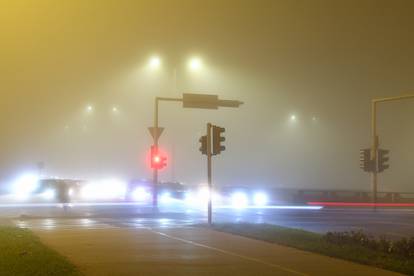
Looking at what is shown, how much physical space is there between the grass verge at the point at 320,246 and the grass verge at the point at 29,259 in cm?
580

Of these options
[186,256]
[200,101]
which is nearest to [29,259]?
[186,256]

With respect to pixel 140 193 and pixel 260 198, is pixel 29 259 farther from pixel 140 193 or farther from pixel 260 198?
pixel 140 193

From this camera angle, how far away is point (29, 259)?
12742mm

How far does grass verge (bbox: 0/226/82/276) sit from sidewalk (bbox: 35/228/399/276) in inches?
15.0

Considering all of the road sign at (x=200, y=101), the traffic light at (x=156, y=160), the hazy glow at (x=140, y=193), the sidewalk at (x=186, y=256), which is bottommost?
the sidewalk at (x=186, y=256)

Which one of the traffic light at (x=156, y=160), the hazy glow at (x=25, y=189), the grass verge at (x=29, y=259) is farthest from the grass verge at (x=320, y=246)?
the hazy glow at (x=25, y=189)

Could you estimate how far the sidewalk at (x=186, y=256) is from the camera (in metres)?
12.3

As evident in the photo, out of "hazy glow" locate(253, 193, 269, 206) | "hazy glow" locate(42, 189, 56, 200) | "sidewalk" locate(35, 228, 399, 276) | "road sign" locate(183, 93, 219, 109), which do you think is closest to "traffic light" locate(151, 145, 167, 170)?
"road sign" locate(183, 93, 219, 109)

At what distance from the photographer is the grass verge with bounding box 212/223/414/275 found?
13.3 m

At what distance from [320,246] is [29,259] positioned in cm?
685

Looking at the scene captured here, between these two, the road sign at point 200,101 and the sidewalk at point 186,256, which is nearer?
the sidewalk at point 186,256

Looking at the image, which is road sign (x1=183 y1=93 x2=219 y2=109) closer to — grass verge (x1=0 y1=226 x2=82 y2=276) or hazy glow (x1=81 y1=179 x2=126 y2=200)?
grass verge (x1=0 y1=226 x2=82 y2=276)

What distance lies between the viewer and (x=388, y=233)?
79.0 feet

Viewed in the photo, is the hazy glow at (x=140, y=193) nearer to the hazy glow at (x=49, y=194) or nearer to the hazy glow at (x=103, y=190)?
the hazy glow at (x=103, y=190)
